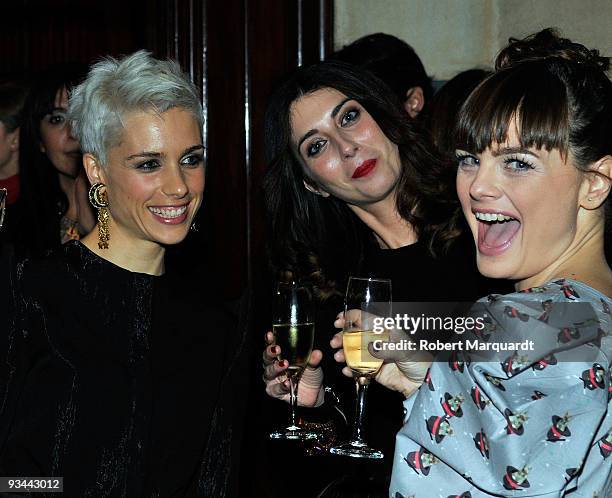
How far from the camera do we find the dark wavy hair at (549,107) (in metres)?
1.80

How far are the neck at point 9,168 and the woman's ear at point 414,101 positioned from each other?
1.98m

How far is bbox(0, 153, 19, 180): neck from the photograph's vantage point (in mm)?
4461

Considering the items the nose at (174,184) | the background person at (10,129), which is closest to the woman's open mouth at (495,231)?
the nose at (174,184)

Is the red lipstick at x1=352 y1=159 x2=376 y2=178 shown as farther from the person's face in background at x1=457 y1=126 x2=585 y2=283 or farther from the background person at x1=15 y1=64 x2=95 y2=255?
the background person at x1=15 y1=64 x2=95 y2=255

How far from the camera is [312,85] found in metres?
3.17

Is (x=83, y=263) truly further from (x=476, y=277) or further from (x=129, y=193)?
(x=476, y=277)

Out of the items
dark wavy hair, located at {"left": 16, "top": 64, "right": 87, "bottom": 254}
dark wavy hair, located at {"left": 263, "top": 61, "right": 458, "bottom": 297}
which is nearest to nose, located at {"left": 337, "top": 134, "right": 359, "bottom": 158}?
dark wavy hair, located at {"left": 263, "top": 61, "right": 458, "bottom": 297}

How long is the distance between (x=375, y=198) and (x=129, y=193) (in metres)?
0.89

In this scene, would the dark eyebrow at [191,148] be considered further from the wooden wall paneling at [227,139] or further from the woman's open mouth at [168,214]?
the wooden wall paneling at [227,139]

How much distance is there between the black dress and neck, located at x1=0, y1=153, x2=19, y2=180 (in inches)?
80.9

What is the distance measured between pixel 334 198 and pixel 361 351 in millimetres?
1284

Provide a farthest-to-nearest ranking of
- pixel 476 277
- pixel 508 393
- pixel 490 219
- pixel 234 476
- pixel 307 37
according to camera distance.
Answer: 1. pixel 307 37
2. pixel 476 277
3. pixel 234 476
4. pixel 490 219
5. pixel 508 393

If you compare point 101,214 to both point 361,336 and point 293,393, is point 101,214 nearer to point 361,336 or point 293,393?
point 293,393

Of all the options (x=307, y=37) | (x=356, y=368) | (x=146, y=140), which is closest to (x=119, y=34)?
(x=307, y=37)
